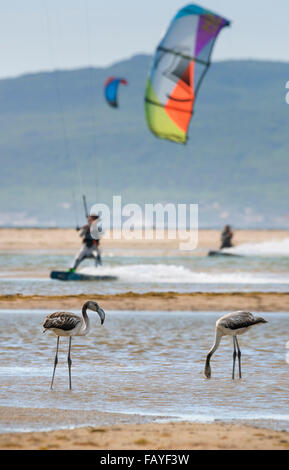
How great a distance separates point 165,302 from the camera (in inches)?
755

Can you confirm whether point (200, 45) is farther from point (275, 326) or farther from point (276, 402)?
point (276, 402)

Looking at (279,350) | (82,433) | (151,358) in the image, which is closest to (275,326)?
(279,350)

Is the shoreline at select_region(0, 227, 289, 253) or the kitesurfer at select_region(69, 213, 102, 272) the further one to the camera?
the shoreline at select_region(0, 227, 289, 253)

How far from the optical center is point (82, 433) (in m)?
7.84

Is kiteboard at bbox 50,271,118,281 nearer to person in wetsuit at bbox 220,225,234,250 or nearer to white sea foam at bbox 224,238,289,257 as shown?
person in wetsuit at bbox 220,225,234,250

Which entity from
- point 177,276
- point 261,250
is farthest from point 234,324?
point 261,250

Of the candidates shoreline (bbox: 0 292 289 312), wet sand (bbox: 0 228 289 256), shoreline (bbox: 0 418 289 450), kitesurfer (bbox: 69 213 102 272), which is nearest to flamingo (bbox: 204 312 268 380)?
shoreline (bbox: 0 418 289 450)

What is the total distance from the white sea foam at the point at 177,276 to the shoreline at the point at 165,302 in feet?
18.2

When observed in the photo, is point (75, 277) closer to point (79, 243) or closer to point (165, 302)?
point (165, 302)

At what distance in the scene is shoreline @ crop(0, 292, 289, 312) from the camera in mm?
18531

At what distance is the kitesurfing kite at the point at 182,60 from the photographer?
92.0 ft

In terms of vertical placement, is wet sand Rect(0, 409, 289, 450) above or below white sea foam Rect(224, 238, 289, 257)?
above

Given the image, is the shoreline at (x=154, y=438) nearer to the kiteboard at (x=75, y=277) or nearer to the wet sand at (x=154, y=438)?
the wet sand at (x=154, y=438)

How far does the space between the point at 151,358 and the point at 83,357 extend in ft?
2.81
